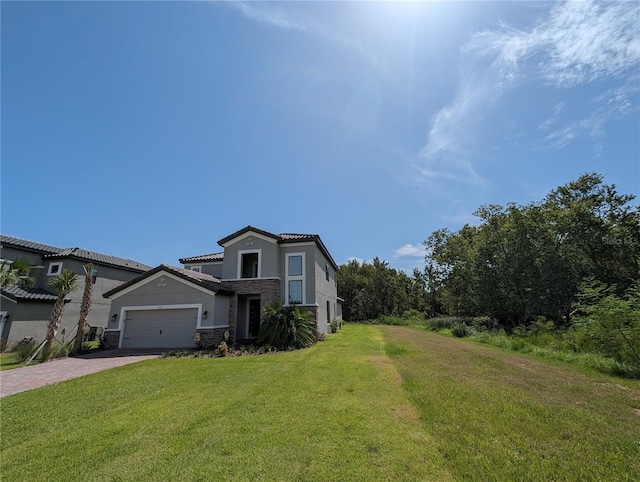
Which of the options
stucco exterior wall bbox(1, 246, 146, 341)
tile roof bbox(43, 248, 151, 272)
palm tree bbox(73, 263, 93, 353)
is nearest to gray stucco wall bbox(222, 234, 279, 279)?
palm tree bbox(73, 263, 93, 353)

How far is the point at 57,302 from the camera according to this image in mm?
12922

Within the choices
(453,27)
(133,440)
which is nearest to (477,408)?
(133,440)

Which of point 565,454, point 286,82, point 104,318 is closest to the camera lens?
point 565,454

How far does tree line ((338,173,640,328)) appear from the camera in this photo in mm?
21422

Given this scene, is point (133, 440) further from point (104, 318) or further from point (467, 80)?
point (104, 318)

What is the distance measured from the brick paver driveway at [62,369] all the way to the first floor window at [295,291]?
721cm

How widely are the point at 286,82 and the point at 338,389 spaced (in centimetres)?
1144

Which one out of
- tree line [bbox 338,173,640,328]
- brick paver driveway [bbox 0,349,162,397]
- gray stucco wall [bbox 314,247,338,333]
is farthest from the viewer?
tree line [bbox 338,173,640,328]

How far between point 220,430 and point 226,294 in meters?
12.1

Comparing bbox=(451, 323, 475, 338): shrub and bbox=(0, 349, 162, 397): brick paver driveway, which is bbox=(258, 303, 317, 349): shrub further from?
bbox=(451, 323, 475, 338): shrub

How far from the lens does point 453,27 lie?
9438 millimetres

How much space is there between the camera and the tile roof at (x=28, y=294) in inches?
661

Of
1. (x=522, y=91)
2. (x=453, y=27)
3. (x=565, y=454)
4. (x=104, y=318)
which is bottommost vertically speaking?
(x=565, y=454)

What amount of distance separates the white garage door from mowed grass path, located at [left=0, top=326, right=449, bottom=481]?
6.84 metres
